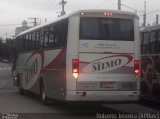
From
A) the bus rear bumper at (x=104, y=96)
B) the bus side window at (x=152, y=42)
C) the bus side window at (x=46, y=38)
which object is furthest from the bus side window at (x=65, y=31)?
the bus side window at (x=152, y=42)

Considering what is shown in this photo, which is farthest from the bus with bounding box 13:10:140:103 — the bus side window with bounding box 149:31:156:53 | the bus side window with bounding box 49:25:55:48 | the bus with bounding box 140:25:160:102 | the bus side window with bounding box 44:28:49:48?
the bus side window with bounding box 149:31:156:53

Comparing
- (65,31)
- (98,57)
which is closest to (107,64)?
(98,57)

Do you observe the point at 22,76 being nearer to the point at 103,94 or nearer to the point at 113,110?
the point at 113,110

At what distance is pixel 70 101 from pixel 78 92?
38 cm

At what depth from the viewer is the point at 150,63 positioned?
1902cm

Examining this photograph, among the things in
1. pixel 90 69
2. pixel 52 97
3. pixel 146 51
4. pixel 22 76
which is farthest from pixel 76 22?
pixel 22 76

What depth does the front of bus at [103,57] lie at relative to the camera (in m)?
15.7

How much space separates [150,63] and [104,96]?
3.91 meters

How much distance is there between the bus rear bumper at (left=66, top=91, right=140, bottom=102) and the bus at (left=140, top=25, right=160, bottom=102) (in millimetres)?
2417

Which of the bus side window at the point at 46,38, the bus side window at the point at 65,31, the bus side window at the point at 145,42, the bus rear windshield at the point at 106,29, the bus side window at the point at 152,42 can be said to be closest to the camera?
the bus rear windshield at the point at 106,29

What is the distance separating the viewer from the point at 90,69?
51.7 feet

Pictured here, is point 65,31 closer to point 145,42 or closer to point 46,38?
point 46,38

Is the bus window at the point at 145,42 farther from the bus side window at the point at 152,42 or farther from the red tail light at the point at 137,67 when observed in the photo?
the red tail light at the point at 137,67

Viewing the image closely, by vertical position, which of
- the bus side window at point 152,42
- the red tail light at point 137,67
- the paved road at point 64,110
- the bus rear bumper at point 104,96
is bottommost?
the paved road at point 64,110
